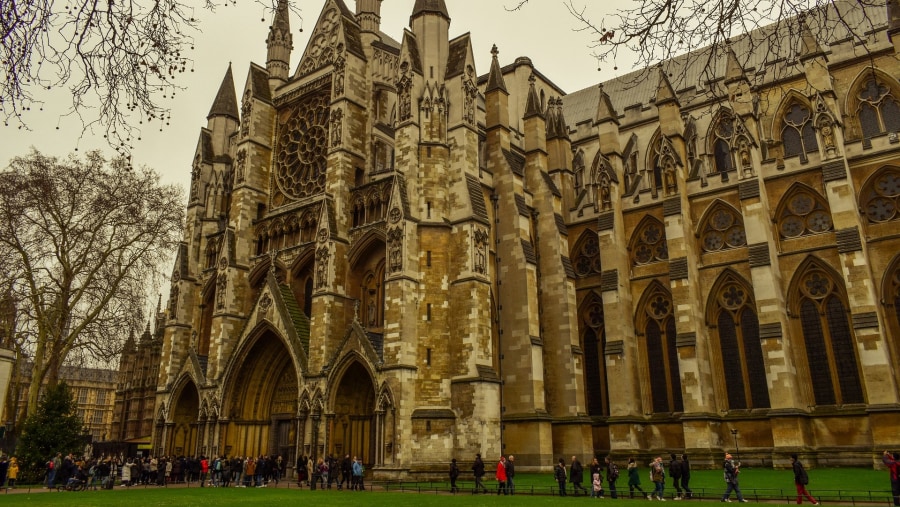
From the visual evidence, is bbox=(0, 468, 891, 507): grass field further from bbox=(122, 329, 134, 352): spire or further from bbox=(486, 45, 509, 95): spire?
bbox=(486, 45, 509, 95): spire

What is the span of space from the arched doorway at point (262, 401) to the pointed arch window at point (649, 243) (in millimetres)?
15670

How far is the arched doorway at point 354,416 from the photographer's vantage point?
22672 millimetres

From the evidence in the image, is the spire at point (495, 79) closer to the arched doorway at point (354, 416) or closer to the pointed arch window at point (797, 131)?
the pointed arch window at point (797, 131)

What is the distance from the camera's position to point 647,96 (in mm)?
37125

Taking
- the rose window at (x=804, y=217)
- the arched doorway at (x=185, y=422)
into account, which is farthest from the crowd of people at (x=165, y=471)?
the rose window at (x=804, y=217)

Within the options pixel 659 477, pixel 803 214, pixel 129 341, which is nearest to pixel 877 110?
pixel 803 214

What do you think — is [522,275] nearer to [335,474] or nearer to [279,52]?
[335,474]

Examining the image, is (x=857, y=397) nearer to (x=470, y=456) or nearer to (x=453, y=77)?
(x=470, y=456)

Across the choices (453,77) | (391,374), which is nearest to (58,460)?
(391,374)

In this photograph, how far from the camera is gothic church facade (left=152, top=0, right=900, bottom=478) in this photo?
21953mm

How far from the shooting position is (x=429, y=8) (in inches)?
1037

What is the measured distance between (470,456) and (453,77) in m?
14.3

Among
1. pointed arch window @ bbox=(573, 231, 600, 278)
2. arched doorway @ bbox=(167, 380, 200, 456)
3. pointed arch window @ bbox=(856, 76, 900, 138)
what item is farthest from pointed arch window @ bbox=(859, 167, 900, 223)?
arched doorway @ bbox=(167, 380, 200, 456)

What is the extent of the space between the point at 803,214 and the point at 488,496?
1737cm
